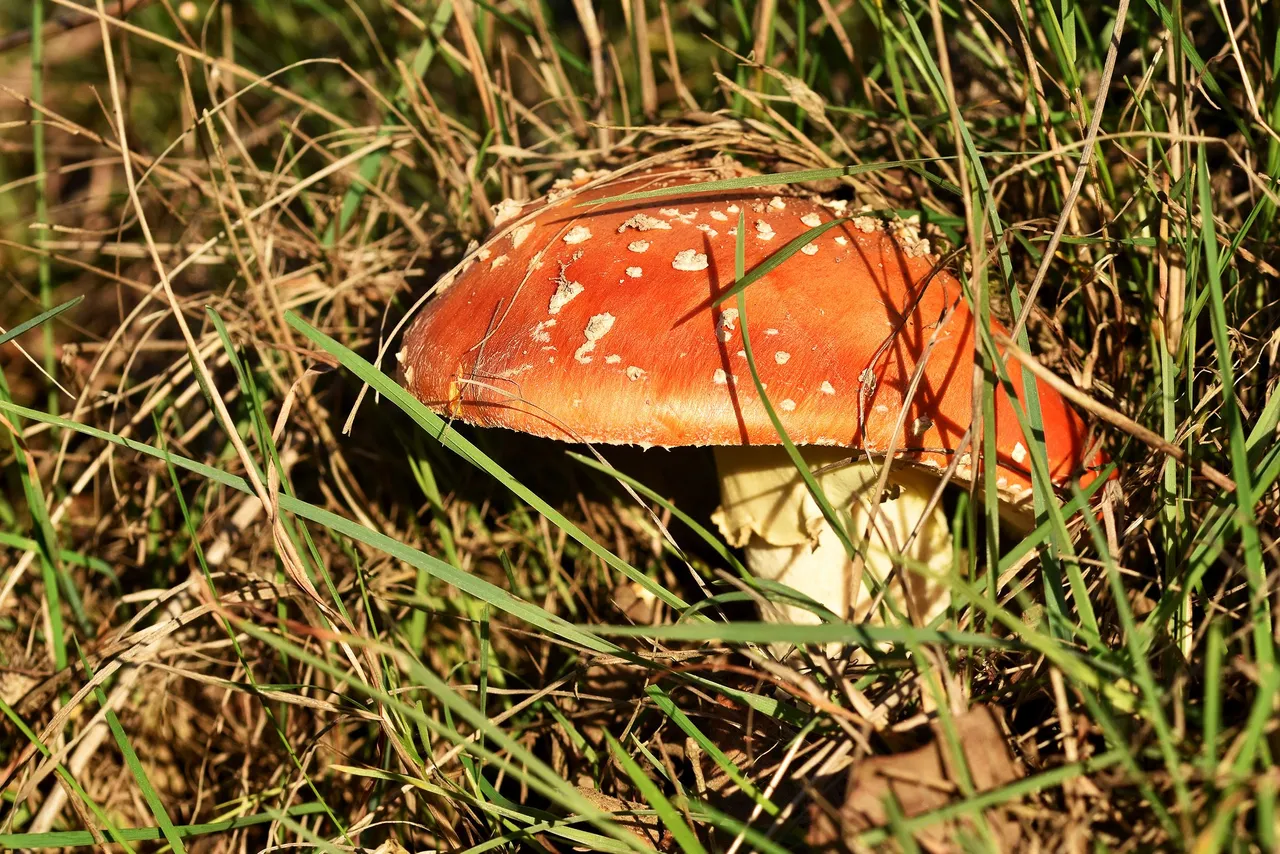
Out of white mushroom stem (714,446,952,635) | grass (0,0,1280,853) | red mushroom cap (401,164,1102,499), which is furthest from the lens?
white mushroom stem (714,446,952,635)

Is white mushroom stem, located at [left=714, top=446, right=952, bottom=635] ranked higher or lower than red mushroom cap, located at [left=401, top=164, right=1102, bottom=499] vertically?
lower

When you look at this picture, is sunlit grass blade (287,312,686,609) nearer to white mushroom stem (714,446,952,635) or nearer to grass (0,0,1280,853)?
grass (0,0,1280,853)

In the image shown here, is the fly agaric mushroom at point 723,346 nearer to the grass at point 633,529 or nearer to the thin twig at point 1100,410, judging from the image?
the grass at point 633,529

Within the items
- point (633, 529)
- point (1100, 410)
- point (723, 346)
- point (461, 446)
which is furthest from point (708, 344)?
point (633, 529)

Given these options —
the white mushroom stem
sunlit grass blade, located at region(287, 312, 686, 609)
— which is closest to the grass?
sunlit grass blade, located at region(287, 312, 686, 609)

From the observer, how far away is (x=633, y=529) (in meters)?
2.21

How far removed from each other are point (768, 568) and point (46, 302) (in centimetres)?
190

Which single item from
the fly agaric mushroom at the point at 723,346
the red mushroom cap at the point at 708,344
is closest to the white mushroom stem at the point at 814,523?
the fly agaric mushroom at the point at 723,346

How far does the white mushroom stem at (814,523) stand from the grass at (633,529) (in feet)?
0.43

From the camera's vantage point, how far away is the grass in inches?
45.1

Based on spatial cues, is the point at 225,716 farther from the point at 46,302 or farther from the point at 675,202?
the point at 675,202

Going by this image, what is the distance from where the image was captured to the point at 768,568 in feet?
6.25

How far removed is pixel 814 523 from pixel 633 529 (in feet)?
2.03

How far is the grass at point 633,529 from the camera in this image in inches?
45.1
